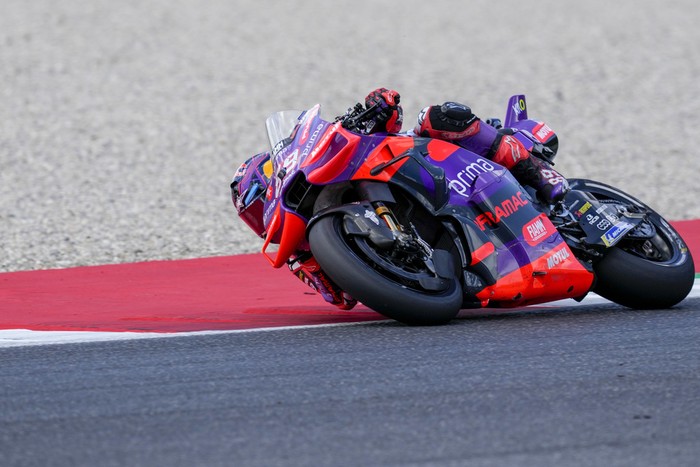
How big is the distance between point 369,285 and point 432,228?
0.78m

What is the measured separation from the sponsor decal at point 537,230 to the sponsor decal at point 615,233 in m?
0.30

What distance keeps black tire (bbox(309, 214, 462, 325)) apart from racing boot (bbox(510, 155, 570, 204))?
1025mm

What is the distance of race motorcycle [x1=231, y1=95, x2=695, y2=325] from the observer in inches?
233

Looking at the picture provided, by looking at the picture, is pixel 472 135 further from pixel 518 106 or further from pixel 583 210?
pixel 518 106

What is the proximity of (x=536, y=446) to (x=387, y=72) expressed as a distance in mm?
16446

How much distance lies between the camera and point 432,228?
6.41 metres

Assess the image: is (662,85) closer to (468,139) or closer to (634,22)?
(634,22)

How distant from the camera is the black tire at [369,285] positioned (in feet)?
18.9

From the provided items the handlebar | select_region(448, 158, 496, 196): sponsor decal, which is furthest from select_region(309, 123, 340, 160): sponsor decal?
select_region(448, 158, 496, 196): sponsor decal

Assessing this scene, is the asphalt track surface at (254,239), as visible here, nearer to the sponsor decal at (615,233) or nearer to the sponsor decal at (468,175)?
the sponsor decal at (615,233)

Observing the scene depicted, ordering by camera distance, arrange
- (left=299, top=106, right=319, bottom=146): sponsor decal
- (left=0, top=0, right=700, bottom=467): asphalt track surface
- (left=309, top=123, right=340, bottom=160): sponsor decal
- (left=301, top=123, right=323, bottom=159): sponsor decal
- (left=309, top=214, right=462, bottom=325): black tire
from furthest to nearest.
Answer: (left=299, top=106, right=319, bottom=146): sponsor decal → (left=301, top=123, right=323, bottom=159): sponsor decal → (left=309, top=123, right=340, bottom=160): sponsor decal → (left=309, top=214, right=462, bottom=325): black tire → (left=0, top=0, right=700, bottom=467): asphalt track surface

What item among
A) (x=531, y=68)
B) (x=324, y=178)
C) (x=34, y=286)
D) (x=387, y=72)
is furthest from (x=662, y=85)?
(x=324, y=178)

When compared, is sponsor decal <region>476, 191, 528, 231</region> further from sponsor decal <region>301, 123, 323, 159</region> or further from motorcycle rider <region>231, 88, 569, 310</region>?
sponsor decal <region>301, 123, 323, 159</region>

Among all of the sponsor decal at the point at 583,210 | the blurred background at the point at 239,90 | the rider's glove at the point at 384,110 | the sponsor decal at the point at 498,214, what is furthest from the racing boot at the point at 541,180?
the blurred background at the point at 239,90
